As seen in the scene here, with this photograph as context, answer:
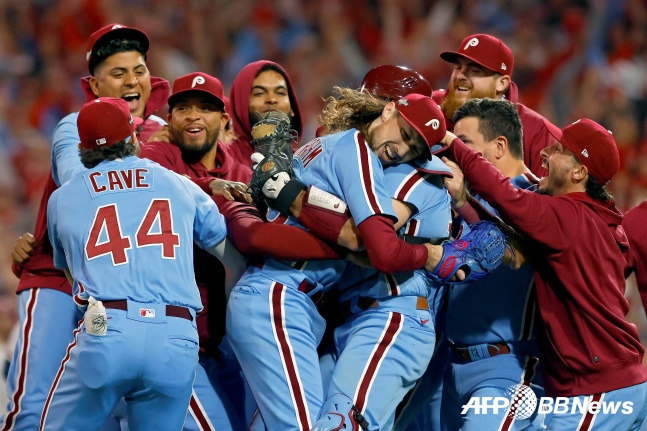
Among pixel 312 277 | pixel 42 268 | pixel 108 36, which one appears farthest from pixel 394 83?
pixel 42 268

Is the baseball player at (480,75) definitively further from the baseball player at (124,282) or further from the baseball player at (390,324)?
the baseball player at (124,282)

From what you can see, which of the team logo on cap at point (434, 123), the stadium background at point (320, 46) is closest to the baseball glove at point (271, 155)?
the team logo on cap at point (434, 123)

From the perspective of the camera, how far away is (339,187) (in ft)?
14.9

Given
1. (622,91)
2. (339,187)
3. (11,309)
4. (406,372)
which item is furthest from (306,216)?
Result: (622,91)

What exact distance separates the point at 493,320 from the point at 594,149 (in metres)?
1.00

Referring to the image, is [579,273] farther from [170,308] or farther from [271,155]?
[170,308]

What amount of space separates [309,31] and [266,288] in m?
7.79

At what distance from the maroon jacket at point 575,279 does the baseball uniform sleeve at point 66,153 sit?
192 cm

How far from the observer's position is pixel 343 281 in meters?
4.82

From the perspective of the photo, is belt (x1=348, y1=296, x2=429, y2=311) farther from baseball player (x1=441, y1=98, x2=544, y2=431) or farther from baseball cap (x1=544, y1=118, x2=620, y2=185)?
baseball cap (x1=544, y1=118, x2=620, y2=185)

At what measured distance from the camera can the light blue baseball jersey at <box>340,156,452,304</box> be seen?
4.59 meters

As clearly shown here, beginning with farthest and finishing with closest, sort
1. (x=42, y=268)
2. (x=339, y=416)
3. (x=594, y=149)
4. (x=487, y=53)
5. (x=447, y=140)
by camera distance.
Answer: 1. (x=487, y=53)
2. (x=42, y=268)
3. (x=447, y=140)
4. (x=594, y=149)
5. (x=339, y=416)

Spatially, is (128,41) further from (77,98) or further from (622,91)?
(622,91)

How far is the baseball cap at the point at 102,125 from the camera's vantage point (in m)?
4.52
